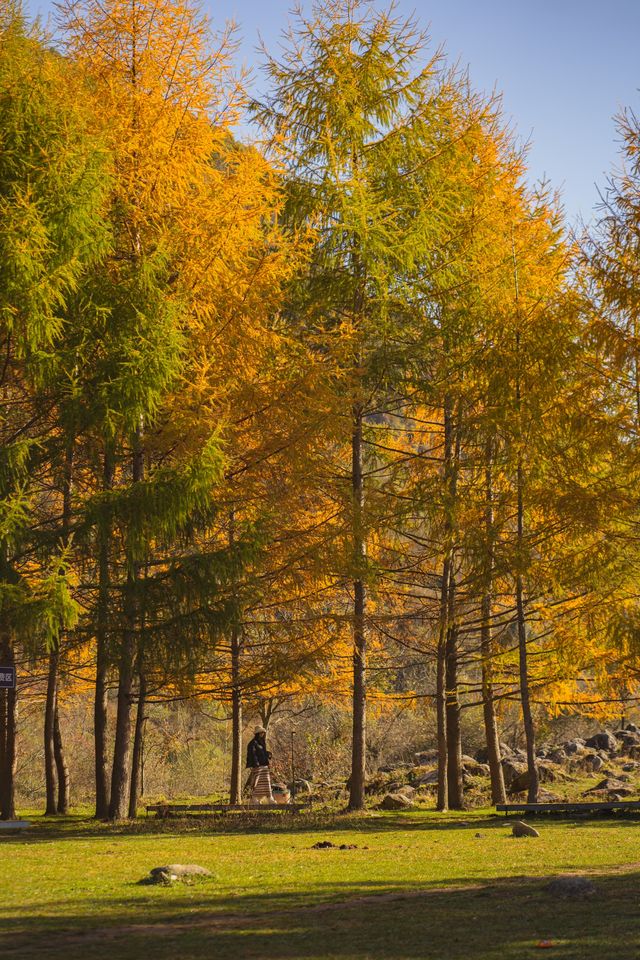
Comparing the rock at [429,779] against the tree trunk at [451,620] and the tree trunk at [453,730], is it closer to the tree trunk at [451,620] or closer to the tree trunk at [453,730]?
the tree trunk at [451,620]

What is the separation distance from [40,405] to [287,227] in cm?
520

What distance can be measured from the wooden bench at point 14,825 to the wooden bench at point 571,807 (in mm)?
5866

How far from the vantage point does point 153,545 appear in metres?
16.0

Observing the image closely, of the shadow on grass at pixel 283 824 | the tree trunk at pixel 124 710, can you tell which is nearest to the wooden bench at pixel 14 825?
the shadow on grass at pixel 283 824

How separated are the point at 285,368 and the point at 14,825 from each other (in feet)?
22.7

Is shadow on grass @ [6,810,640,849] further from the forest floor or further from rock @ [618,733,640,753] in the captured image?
rock @ [618,733,640,753]

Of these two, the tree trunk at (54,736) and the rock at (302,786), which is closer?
the tree trunk at (54,736)

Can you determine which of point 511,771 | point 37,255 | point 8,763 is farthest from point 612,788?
point 37,255

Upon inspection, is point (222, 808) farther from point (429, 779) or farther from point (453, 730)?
point (429, 779)

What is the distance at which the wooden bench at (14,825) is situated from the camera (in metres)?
12.3

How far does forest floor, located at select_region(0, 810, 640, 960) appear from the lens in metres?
5.41

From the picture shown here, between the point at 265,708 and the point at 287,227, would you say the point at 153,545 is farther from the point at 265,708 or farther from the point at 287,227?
the point at 265,708

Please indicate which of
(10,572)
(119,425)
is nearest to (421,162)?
(119,425)

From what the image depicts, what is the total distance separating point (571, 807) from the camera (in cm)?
1352
